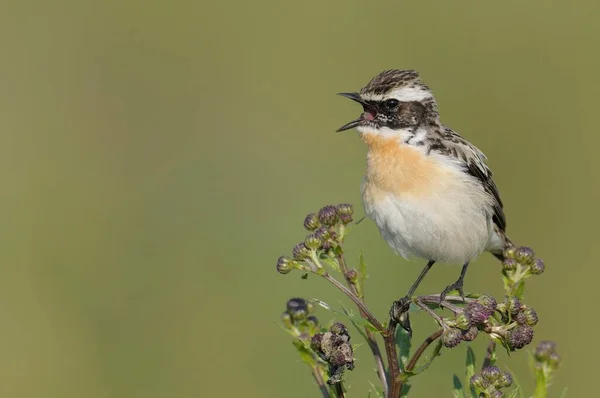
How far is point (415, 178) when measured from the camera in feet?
19.8

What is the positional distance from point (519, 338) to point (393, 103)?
84.4 inches

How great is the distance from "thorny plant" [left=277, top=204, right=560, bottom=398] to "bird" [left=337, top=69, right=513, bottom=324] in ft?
3.29

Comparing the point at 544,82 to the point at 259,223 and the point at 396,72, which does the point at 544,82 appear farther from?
the point at 396,72

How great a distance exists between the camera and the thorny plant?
429cm

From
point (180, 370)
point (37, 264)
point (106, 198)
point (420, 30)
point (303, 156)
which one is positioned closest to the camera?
point (180, 370)

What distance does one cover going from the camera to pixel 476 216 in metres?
6.31

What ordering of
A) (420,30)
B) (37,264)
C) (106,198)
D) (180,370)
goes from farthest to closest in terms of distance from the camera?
1. (420,30)
2. (106,198)
3. (37,264)
4. (180,370)

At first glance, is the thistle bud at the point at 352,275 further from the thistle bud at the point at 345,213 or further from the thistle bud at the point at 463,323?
the thistle bud at the point at 463,323

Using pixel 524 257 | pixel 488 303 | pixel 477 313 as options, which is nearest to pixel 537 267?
pixel 524 257

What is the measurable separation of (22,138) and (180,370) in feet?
16.7

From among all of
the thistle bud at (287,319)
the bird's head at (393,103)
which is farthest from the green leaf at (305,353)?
the bird's head at (393,103)

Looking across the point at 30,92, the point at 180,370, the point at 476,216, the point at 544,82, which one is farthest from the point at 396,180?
the point at 30,92

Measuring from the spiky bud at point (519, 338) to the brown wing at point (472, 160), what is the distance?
209 cm

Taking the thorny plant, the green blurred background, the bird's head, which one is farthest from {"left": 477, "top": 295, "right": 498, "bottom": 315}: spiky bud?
the green blurred background
